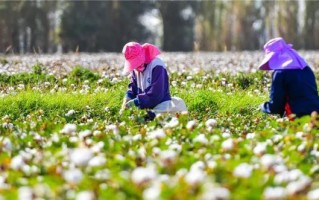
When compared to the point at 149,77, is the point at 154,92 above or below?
below

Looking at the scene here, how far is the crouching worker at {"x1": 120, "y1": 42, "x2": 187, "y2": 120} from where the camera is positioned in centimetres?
672

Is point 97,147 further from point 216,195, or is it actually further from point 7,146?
point 216,195

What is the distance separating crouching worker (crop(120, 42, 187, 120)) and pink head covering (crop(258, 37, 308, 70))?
1196 millimetres

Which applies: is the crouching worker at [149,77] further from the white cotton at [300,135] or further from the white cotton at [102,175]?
the white cotton at [102,175]

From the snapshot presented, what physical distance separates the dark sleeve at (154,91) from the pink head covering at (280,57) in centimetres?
116

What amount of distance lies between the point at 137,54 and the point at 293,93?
5.20 feet

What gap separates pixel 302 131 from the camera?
4762 mm

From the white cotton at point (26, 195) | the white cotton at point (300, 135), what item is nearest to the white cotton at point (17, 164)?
the white cotton at point (26, 195)

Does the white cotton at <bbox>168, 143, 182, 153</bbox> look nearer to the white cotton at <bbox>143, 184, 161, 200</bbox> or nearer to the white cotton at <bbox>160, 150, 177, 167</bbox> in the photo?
the white cotton at <bbox>160, 150, 177, 167</bbox>

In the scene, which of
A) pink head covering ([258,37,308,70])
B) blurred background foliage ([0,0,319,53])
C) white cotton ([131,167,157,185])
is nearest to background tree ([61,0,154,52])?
blurred background foliage ([0,0,319,53])

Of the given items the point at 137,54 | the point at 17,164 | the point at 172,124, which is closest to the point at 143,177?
Result: the point at 17,164

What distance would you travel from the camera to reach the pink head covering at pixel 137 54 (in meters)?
6.66

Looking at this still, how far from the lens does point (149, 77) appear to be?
6.88 meters

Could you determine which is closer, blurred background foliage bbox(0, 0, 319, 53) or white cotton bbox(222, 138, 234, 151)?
white cotton bbox(222, 138, 234, 151)
